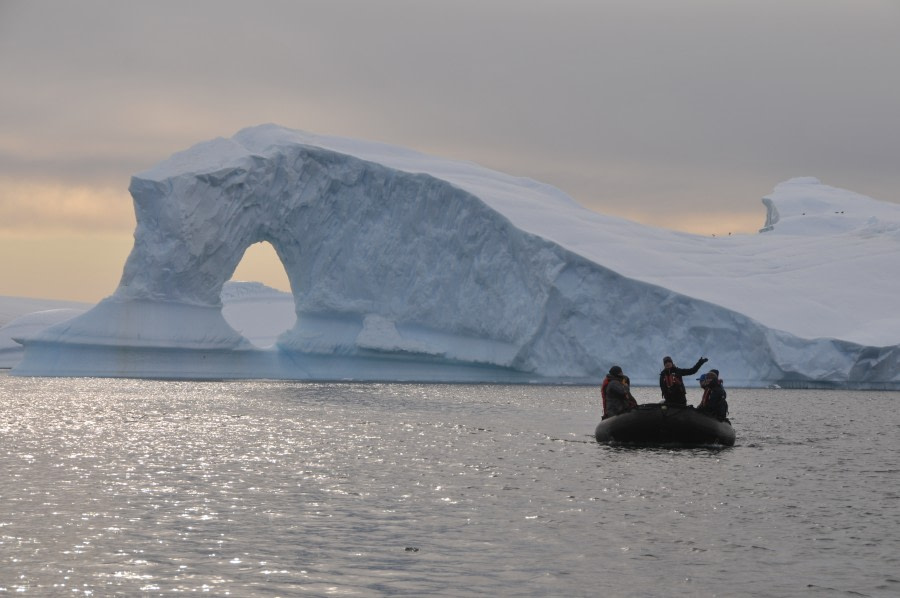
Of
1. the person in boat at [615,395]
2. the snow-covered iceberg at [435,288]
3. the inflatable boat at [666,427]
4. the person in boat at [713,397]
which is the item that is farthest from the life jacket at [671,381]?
the snow-covered iceberg at [435,288]

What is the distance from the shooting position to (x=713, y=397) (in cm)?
2216

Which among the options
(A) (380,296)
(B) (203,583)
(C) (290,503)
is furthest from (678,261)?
(B) (203,583)

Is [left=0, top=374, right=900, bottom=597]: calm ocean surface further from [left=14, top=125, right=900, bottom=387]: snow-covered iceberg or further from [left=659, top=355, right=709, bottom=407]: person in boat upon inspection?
[left=14, top=125, right=900, bottom=387]: snow-covered iceberg

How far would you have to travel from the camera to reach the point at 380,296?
154 feet

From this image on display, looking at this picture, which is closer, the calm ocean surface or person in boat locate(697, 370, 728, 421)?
the calm ocean surface

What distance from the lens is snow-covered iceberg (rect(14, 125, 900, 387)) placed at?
1599 inches

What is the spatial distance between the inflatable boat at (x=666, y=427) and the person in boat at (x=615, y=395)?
0.36 metres

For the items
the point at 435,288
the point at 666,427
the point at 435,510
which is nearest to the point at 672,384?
the point at 666,427

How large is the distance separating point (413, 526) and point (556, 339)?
28410 mm

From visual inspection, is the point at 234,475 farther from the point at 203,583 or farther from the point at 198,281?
the point at 198,281

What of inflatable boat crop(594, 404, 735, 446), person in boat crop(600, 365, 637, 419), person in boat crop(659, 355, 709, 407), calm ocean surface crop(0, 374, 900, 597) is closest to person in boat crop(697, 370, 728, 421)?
inflatable boat crop(594, 404, 735, 446)

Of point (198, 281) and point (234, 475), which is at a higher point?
point (198, 281)

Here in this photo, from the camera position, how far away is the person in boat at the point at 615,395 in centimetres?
2242

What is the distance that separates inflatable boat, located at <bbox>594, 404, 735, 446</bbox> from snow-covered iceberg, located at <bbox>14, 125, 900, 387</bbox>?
18.3 meters
